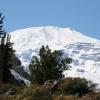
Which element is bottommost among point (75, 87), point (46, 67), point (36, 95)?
point (36, 95)

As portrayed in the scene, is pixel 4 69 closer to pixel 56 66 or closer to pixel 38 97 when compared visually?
pixel 56 66

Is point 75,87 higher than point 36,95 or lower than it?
higher

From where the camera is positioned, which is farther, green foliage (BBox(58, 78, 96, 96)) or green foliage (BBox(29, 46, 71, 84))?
green foliage (BBox(29, 46, 71, 84))

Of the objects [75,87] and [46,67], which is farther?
[46,67]

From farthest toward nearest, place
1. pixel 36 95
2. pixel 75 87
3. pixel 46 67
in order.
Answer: pixel 46 67 < pixel 75 87 < pixel 36 95

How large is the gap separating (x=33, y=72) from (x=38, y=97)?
147ft

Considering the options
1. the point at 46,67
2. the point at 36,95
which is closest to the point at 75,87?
the point at 36,95

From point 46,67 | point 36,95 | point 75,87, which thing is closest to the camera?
point 36,95

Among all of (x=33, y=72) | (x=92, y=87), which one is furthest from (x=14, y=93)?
(x=33, y=72)

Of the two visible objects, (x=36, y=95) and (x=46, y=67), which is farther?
(x=46, y=67)

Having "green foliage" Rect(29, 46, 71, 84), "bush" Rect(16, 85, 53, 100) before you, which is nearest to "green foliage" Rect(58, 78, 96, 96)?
"bush" Rect(16, 85, 53, 100)

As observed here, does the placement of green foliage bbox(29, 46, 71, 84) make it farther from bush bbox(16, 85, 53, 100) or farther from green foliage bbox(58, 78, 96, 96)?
bush bbox(16, 85, 53, 100)

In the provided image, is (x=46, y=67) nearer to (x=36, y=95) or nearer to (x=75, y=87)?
(x=75, y=87)

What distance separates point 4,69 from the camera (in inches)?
2442
